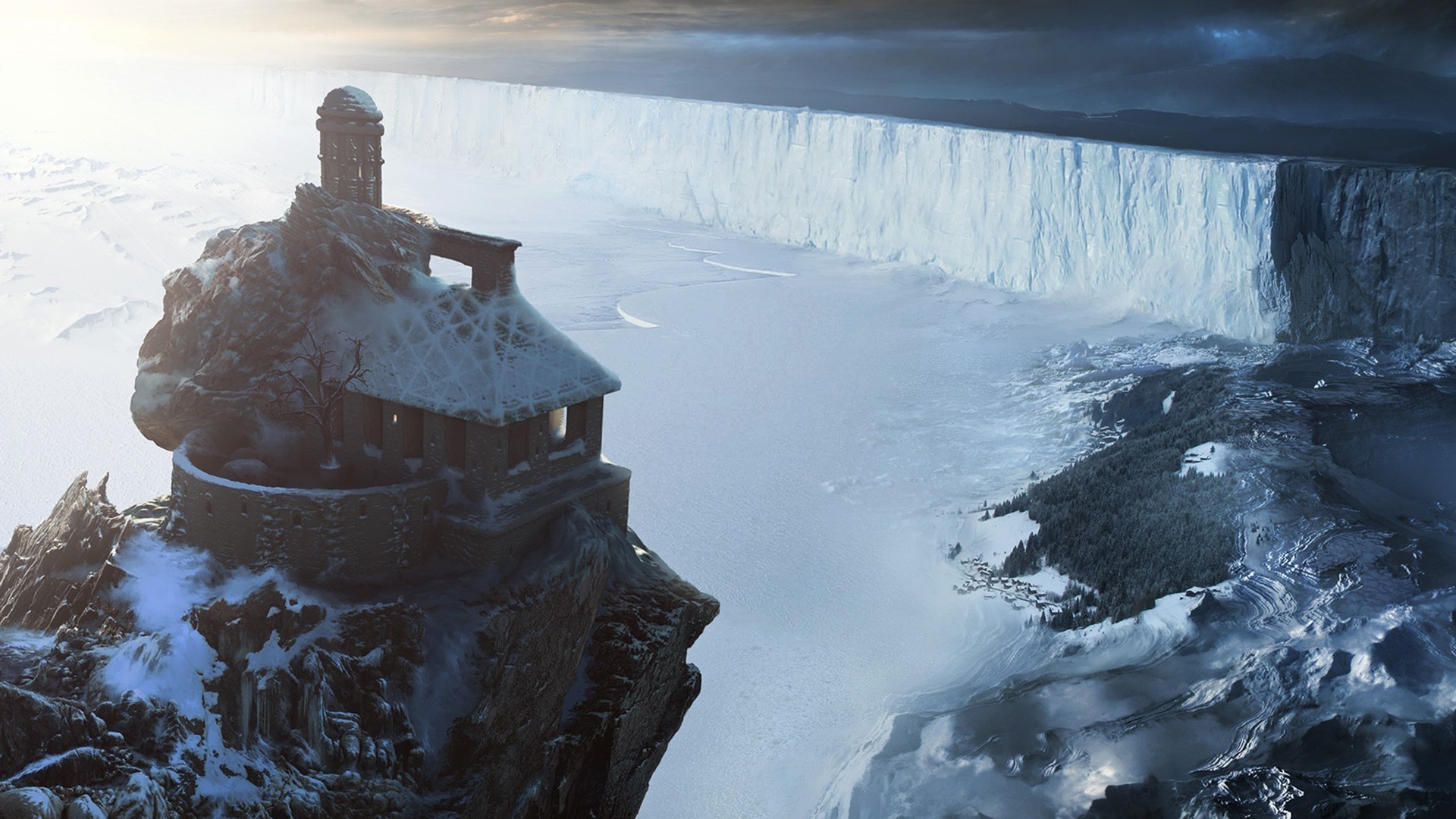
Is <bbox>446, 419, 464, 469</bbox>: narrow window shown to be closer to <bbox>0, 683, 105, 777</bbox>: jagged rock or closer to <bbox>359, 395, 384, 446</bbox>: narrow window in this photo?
<bbox>359, 395, 384, 446</bbox>: narrow window

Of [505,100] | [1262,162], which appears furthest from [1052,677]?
[505,100]

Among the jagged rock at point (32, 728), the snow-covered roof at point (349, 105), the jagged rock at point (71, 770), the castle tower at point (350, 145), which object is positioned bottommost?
the jagged rock at point (71, 770)

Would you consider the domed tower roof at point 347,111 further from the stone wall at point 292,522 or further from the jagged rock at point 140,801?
the jagged rock at point 140,801

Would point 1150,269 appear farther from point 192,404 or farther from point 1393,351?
point 192,404

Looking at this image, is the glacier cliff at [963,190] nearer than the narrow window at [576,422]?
No

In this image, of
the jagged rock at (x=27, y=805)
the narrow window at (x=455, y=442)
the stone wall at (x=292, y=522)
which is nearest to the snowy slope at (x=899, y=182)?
the narrow window at (x=455, y=442)

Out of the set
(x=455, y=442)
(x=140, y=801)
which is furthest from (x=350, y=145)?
(x=140, y=801)

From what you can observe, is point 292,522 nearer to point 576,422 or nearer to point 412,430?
point 412,430
